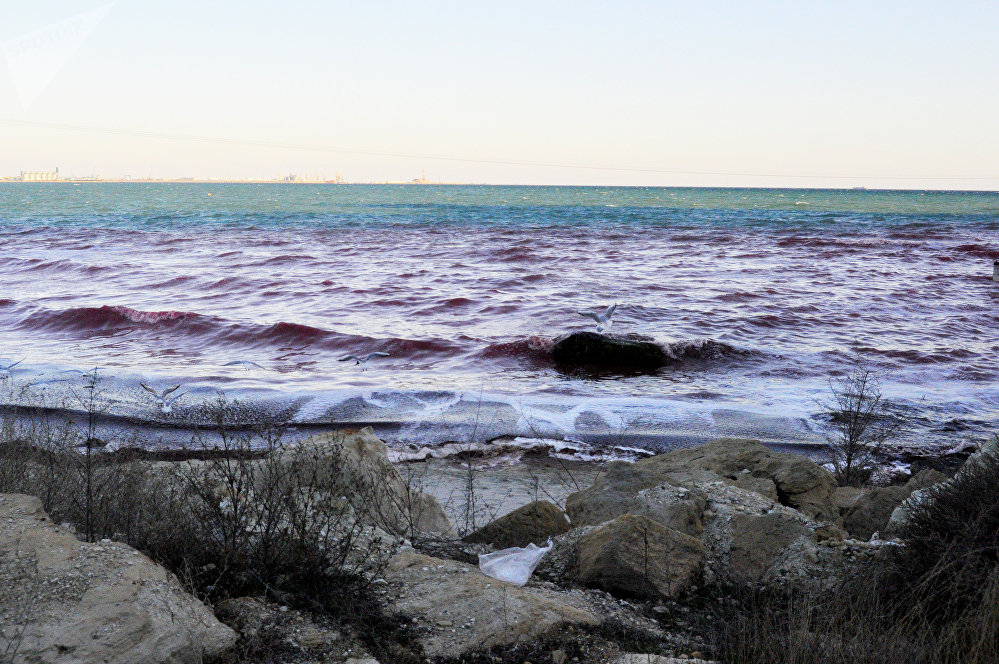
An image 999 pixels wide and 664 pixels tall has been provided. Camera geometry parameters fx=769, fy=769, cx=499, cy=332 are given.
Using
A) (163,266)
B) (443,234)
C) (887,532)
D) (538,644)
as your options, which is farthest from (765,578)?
(443,234)

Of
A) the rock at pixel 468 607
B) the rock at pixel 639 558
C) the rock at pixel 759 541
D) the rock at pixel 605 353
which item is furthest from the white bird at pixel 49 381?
the rock at pixel 759 541

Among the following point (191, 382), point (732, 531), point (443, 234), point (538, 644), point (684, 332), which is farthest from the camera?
point (443, 234)

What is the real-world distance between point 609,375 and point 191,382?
5260 mm

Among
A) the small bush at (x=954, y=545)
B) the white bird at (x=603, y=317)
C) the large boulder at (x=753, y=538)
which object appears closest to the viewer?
the small bush at (x=954, y=545)

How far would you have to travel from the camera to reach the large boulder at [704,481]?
4.20 meters

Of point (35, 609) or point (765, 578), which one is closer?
point (35, 609)

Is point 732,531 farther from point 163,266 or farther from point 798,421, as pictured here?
point 163,266

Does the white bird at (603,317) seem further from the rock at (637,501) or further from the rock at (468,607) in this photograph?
the rock at (468,607)

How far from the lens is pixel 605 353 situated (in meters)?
10.6

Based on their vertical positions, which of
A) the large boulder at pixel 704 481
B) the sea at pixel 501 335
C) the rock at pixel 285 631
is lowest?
the sea at pixel 501 335

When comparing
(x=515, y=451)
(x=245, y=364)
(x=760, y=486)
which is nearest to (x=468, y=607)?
(x=760, y=486)

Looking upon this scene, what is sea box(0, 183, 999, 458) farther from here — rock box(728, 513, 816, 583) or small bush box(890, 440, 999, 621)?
small bush box(890, 440, 999, 621)

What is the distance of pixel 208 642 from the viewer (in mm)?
2373

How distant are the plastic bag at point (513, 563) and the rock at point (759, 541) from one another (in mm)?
908
